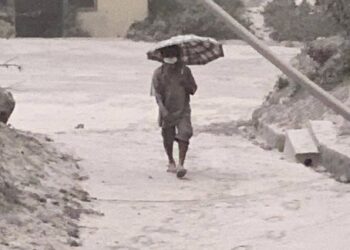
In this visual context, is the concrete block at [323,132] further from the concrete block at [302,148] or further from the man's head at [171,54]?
the man's head at [171,54]

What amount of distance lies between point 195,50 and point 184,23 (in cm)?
2198

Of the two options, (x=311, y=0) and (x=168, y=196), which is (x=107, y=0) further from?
(x=168, y=196)

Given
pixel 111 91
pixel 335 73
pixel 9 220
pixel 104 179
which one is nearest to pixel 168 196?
pixel 104 179

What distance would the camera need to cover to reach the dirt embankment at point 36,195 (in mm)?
7035

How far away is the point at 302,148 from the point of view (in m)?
11.2

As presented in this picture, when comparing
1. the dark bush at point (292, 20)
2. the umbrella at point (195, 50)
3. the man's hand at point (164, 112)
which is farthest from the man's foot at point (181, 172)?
the dark bush at point (292, 20)

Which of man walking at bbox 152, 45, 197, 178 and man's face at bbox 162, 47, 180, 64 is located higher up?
man's face at bbox 162, 47, 180, 64

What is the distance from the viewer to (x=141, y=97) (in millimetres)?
20453

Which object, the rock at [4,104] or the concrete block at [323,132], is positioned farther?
the rock at [4,104]

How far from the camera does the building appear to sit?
1286 inches

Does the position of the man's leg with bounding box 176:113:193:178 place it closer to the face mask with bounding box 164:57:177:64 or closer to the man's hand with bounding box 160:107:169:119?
the man's hand with bounding box 160:107:169:119

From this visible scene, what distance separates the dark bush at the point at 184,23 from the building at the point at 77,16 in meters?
0.51

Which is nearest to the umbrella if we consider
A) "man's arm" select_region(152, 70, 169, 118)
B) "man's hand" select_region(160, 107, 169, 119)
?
"man's arm" select_region(152, 70, 169, 118)

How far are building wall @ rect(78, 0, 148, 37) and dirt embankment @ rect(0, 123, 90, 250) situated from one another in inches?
855
